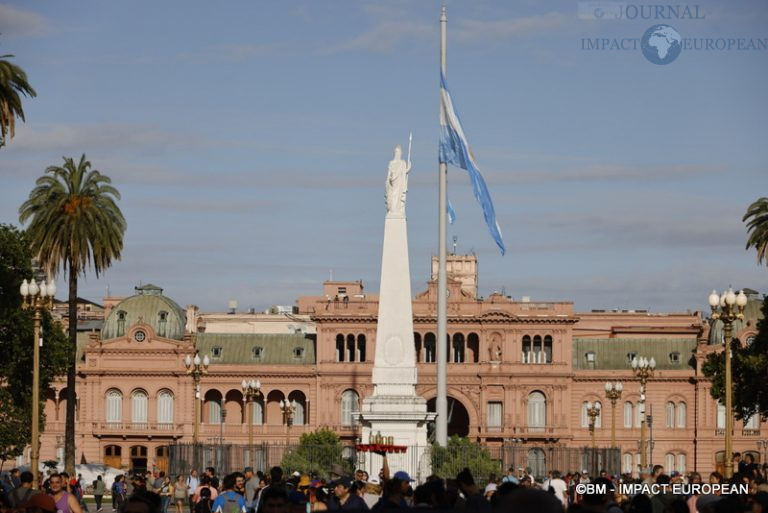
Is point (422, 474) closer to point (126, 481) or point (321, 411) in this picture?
point (126, 481)

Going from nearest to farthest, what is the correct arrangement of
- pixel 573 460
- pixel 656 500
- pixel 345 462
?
pixel 656 500, pixel 345 462, pixel 573 460

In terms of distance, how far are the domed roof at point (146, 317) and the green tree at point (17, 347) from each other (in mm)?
40682

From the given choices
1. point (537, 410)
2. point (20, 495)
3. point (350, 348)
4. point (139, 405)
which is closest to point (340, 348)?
point (350, 348)

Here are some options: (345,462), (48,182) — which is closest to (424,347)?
(48,182)

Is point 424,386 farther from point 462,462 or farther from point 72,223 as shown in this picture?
point 462,462

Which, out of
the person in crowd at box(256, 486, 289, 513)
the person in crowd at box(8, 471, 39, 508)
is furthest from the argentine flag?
the person in crowd at box(256, 486, 289, 513)

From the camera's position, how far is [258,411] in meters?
117

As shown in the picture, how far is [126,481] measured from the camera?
49.9 m

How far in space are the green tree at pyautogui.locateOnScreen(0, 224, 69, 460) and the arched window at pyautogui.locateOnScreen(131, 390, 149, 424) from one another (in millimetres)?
38306

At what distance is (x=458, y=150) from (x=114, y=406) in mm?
67171

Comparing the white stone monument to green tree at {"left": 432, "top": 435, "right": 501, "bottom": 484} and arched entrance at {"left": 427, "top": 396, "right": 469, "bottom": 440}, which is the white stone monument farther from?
arched entrance at {"left": 427, "top": 396, "right": 469, "bottom": 440}

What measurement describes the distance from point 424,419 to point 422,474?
3.39m

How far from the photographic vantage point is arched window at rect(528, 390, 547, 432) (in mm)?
113062

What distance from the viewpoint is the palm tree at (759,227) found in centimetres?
7025
